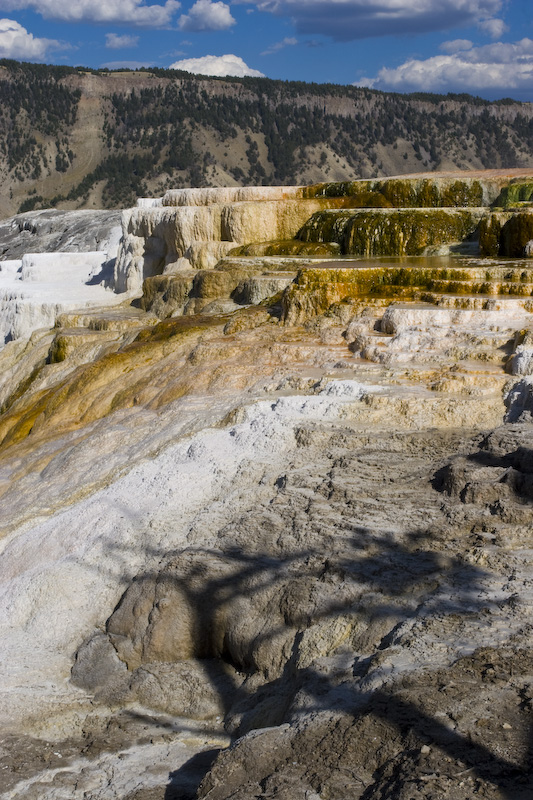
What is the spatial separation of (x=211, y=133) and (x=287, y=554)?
7805 centimetres

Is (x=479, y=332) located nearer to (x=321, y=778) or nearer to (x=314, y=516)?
(x=314, y=516)

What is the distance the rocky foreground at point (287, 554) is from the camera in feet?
7.90

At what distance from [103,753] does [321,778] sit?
114 cm

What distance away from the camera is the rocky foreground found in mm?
2408

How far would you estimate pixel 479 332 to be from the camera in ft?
19.6

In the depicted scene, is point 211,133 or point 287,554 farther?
point 211,133

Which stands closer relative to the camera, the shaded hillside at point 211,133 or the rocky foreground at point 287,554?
the rocky foreground at point 287,554

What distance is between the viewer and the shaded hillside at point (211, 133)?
72.3 m

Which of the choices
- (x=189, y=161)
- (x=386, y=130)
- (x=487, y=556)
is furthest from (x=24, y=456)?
(x=386, y=130)

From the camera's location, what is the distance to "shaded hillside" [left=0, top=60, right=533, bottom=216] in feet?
237

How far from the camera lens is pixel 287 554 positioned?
370 centimetres

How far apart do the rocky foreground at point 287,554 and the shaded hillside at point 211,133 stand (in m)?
63.6

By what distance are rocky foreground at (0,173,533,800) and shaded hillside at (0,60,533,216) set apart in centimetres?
6363

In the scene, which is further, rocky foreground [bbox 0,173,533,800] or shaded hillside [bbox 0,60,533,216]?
shaded hillside [bbox 0,60,533,216]
